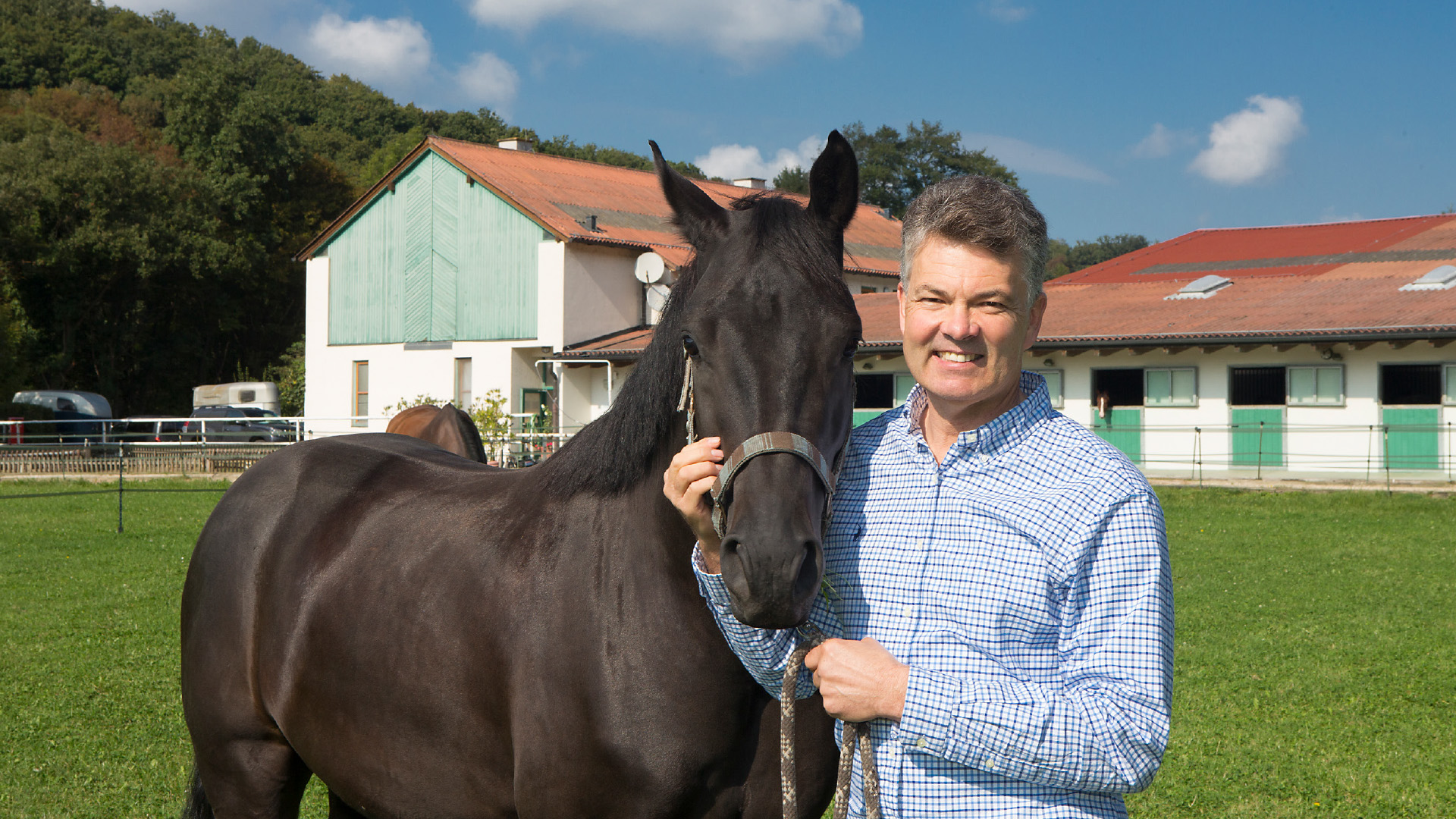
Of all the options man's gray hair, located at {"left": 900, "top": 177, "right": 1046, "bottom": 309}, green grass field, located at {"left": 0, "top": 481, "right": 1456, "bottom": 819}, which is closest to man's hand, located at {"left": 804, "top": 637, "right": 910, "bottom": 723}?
man's gray hair, located at {"left": 900, "top": 177, "right": 1046, "bottom": 309}

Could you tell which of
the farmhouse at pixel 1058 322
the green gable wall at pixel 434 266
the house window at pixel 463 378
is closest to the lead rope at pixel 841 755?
the farmhouse at pixel 1058 322

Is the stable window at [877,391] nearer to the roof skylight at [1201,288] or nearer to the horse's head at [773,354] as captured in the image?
the roof skylight at [1201,288]

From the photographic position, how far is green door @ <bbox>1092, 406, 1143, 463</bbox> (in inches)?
888

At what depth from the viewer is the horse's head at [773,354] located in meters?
1.66

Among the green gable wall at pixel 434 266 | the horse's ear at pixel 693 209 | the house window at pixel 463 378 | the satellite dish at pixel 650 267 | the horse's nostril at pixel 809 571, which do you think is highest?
the green gable wall at pixel 434 266

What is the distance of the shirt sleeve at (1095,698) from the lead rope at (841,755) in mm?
130

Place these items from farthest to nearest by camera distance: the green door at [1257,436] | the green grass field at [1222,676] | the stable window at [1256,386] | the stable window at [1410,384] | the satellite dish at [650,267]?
the stable window at [1256,386] → the green door at [1257,436] → the stable window at [1410,384] → the satellite dish at [650,267] → the green grass field at [1222,676]

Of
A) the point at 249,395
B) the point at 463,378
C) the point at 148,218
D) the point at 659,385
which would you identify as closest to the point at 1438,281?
the point at 463,378

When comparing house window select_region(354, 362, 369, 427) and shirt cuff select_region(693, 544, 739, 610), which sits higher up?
house window select_region(354, 362, 369, 427)

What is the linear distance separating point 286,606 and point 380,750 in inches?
26.1

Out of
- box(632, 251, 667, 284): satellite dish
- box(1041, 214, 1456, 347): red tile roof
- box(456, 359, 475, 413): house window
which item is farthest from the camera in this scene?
box(456, 359, 475, 413): house window

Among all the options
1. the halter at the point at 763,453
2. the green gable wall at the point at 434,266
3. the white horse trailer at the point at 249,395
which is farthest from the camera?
the white horse trailer at the point at 249,395

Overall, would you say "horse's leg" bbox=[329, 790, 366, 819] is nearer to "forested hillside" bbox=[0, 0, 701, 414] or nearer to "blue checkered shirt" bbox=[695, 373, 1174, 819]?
"blue checkered shirt" bbox=[695, 373, 1174, 819]

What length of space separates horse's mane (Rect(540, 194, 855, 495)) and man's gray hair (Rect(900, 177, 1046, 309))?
30 cm
